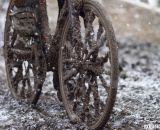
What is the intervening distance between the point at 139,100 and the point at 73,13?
1863mm

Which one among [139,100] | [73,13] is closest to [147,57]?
[139,100]

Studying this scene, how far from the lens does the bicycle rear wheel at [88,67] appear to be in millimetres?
5172

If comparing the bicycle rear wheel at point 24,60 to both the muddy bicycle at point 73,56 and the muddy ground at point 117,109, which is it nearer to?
the muddy bicycle at point 73,56

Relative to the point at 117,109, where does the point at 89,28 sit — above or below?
above

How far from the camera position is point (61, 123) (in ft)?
19.4

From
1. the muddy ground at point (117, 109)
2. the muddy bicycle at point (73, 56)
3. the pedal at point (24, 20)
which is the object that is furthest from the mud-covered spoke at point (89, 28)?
the pedal at point (24, 20)

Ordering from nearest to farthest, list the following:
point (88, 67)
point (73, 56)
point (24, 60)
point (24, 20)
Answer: point (88, 67)
point (73, 56)
point (24, 20)
point (24, 60)

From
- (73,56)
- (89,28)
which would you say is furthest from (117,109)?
(89,28)

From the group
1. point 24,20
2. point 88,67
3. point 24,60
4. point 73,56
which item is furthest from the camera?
point 24,60

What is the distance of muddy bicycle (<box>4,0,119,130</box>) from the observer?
5289 mm

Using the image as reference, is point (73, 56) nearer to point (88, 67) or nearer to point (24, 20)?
point (88, 67)

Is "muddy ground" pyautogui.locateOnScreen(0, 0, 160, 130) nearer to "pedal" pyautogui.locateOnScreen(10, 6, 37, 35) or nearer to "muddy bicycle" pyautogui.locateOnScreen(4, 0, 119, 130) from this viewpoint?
"muddy bicycle" pyautogui.locateOnScreen(4, 0, 119, 130)

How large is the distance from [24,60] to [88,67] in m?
1.46

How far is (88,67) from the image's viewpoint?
5.42 m
